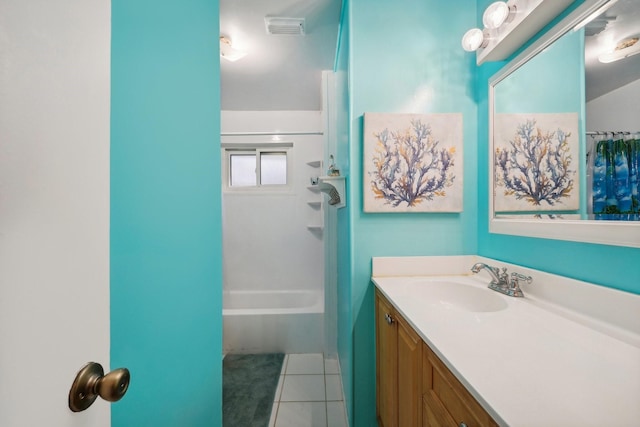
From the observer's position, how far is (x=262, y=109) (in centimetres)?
288

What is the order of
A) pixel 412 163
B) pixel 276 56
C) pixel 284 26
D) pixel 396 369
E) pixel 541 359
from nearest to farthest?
pixel 541 359 → pixel 396 369 → pixel 412 163 → pixel 284 26 → pixel 276 56

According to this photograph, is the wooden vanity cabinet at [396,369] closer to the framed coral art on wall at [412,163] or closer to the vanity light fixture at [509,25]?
the framed coral art on wall at [412,163]

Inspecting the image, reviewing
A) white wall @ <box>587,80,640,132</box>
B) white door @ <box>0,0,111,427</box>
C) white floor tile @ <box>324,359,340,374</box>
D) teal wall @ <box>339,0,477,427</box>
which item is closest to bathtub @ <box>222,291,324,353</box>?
white floor tile @ <box>324,359,340,374</box>

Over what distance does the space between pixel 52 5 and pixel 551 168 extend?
1.46 meters

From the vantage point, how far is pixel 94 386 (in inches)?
15.3

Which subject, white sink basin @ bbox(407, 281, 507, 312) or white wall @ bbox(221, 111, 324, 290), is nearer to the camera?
white sink basin @ bbox(407, 281, 507, 312)

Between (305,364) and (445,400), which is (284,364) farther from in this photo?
(445,400)

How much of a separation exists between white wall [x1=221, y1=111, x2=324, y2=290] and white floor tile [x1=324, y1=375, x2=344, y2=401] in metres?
1.11

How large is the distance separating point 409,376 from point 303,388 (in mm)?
1223

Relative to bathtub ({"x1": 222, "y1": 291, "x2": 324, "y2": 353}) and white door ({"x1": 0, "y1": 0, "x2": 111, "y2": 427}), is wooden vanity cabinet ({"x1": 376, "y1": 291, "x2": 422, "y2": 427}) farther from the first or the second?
bathtub ({"x1": 222, "y1": 291, "x2": 324, "y2": 353})

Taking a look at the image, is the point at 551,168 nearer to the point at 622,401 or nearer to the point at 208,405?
the point at 622,401

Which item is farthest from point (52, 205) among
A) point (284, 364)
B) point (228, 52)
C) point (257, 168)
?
point (257, 168)

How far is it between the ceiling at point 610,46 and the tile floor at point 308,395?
198cm

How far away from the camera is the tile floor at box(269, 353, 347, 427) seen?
5.01 ft
